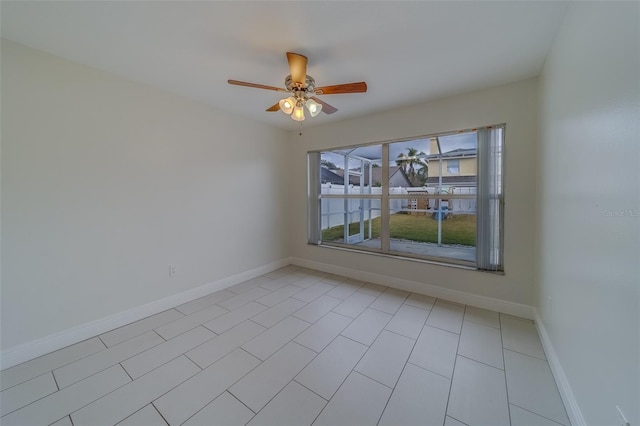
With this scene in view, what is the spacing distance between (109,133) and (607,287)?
12.3ft

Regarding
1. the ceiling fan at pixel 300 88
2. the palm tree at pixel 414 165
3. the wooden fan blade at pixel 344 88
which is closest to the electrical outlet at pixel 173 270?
the ceiling fan at pixel 300 88

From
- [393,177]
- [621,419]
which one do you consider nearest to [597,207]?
[621,419]

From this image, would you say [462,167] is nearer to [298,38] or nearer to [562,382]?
[562,382]

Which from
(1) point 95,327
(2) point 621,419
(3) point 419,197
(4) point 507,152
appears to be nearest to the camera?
(2) point 621,419

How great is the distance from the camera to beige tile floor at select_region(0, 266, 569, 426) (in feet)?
4.61

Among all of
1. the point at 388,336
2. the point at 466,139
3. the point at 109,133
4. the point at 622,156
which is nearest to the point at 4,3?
the point at 109,133

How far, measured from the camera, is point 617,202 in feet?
3.27

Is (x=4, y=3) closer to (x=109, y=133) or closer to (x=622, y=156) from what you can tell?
(x=109, y=133)

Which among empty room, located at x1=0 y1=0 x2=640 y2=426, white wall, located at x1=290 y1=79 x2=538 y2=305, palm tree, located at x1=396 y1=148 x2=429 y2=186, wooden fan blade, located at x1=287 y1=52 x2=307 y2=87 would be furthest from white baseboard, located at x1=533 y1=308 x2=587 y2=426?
wooden fan blade, located at x1=287 y1=52 x2=307 y2=87

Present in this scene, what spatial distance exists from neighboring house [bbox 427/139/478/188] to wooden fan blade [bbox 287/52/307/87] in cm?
200

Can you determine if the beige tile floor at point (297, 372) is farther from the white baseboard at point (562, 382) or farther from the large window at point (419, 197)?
the large window at point (419, 197)

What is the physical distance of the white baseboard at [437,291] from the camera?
98.3 inches

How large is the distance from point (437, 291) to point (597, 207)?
2073 mm

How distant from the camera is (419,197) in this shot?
10.6ft
